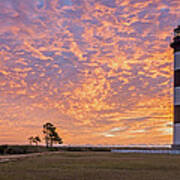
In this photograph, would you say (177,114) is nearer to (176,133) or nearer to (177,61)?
(176,133)

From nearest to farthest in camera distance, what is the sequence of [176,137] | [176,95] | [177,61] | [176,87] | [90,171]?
1. [90,171]
2. [176,137]
3. [176,95]
4. [176,87]
5. [177,61]

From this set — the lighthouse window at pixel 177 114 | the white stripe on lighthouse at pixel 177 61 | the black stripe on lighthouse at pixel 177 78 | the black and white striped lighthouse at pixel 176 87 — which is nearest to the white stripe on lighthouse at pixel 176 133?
the black and white striped lighthouse at pixel 176 87

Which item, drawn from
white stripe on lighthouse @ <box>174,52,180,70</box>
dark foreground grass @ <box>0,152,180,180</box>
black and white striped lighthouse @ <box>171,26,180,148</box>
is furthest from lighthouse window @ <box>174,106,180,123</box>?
dark foreground grass @ <box>0,152,180,180</box>

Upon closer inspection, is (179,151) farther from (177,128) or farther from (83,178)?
(83,178)

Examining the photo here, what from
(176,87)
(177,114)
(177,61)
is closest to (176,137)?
(177,114)

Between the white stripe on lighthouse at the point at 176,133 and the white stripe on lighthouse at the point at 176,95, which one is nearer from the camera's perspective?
the white stripe on lighthouse at the point at 176,133

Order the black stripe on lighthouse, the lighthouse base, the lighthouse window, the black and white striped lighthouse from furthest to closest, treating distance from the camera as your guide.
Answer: the black stripe on lighthouse, the lighthouse window, the black and white striped lighthouse, the lighthouse base

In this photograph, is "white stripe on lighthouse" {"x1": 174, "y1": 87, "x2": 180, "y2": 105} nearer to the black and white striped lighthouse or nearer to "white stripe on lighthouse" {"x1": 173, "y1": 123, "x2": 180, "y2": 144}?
the black and white striped lighthouse

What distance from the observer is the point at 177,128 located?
43.9m

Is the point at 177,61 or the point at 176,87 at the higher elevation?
the point at 177,61

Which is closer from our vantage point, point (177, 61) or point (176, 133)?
point (176, 133)

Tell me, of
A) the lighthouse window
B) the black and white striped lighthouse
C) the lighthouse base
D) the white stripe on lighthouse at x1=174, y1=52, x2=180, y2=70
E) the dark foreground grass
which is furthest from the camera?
the white stripe on lighthouse at x1=174, y1=52, x2=180, y2=70

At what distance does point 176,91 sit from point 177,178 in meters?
31.5

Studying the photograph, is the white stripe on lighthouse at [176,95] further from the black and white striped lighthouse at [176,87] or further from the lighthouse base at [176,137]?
the lighthouse base at [176,137]
